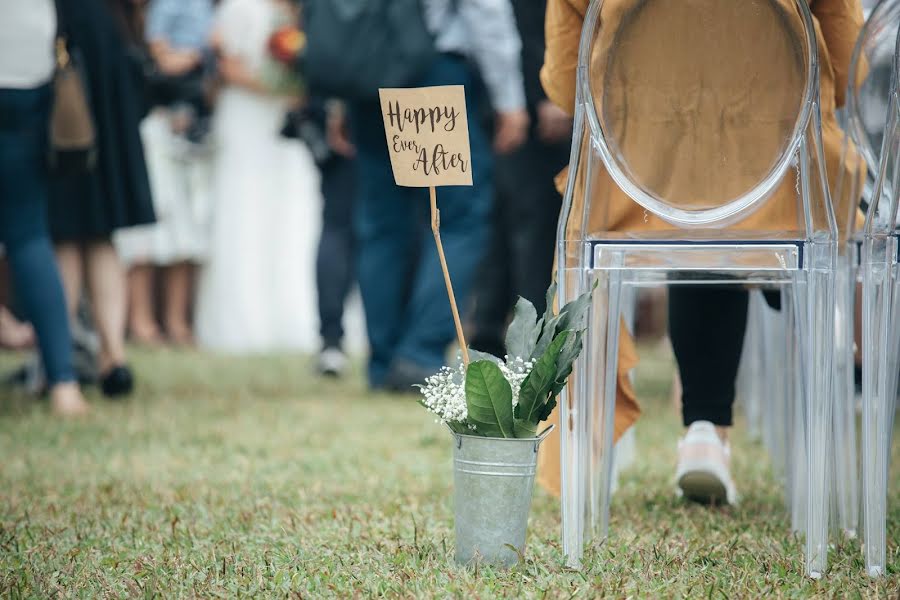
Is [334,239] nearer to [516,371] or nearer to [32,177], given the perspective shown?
[32,177]

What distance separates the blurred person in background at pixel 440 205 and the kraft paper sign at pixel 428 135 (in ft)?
7.27

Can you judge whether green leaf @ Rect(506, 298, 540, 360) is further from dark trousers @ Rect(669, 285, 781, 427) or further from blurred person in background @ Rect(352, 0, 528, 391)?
blurred person in background @ Rect(352, 0, 528, 391)

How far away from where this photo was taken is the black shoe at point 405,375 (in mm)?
4430

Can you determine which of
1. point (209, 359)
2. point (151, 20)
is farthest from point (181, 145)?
point (209, 359)

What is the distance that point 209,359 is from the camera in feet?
20.3

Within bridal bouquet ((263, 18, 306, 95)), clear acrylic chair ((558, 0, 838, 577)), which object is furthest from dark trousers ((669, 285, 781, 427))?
bridal bouquet ((263, 18, 306, 95))

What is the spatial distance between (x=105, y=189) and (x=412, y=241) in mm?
1239

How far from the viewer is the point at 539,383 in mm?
1769

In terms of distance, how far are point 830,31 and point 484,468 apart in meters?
1.05

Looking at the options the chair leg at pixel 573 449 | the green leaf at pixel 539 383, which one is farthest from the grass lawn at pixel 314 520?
the green leaf at pixel 539 383

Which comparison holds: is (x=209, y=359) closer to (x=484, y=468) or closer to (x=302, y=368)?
(x=302, y=368)

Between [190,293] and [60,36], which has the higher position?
[60,36]

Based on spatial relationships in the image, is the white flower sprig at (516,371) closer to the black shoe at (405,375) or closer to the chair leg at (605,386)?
the chair leg at (605,386)

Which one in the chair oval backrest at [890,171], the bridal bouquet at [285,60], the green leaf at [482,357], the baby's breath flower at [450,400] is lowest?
the baby's breath flower at [450,400]
